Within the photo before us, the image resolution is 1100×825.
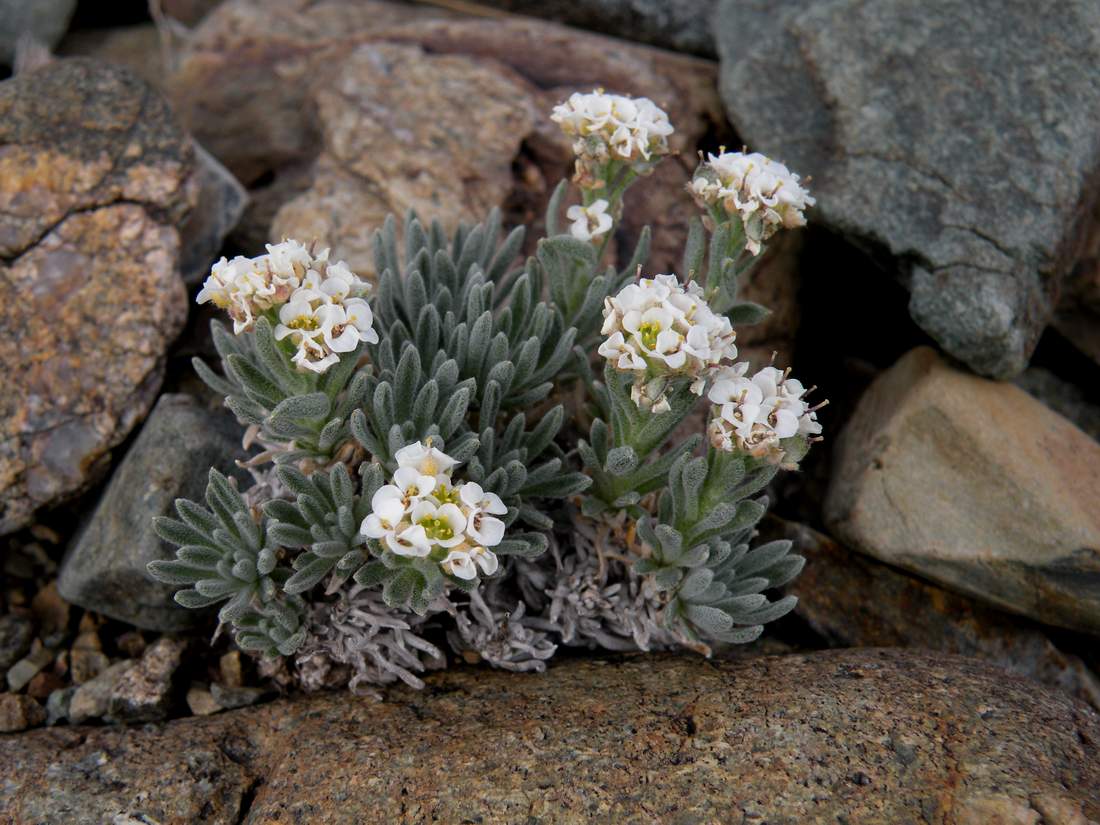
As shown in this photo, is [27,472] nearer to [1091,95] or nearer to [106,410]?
[106,410]

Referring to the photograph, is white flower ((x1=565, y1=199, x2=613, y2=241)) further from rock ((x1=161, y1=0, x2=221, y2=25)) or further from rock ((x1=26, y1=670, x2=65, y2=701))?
rock ((x1=161, y1=0, x2=221, y2=25))

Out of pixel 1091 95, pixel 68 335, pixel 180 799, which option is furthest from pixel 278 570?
pixel 1091 95

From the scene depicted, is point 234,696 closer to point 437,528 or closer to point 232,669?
point 232,669

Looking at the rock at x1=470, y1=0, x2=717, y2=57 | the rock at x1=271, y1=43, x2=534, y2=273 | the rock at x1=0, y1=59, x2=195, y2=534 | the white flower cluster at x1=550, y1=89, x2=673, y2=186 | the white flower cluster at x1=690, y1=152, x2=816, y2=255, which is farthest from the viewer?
→ the rock at x1=470, y1=0, x2=717, y2=57

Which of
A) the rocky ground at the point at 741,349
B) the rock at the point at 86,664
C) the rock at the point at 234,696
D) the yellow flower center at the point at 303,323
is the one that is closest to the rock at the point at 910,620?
the rocky ground at the point at 741,349

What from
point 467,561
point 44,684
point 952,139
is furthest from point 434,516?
point 952,139

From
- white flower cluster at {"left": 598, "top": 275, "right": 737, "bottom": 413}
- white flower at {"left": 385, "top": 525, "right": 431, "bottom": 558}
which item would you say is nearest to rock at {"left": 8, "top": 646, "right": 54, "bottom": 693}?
white flower at {"left": 385, "top": 525, "right": 431, "bottom": 558}
